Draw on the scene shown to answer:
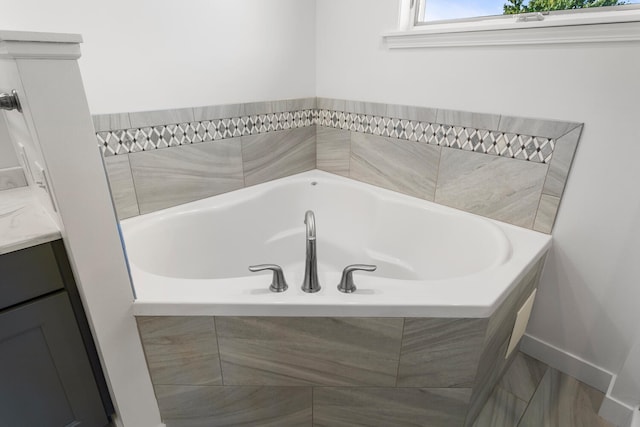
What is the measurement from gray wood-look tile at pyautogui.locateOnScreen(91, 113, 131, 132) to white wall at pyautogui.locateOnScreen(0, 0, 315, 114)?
0.03 meters

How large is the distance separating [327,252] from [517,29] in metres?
1.43

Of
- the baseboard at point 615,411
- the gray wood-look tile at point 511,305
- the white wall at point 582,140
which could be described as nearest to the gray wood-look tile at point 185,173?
the white wall at point 582,140

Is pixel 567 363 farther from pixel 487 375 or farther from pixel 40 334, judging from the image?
pixel 40 334

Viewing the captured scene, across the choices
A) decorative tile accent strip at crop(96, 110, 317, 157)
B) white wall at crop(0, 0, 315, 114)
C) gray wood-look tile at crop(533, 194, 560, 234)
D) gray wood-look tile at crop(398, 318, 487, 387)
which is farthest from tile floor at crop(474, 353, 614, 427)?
white wall at crop(0, 0, 315, 114)

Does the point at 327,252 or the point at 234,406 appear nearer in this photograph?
the point at 234,406

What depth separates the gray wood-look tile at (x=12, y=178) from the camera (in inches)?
52.2

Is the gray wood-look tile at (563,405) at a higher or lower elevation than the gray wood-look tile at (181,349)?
lower

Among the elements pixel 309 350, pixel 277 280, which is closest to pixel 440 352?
pixel 309 350

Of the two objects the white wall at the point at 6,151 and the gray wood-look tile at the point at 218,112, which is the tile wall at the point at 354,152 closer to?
the gray wood-look tile at the point at 218,112

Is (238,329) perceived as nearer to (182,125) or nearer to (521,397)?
(182,125)

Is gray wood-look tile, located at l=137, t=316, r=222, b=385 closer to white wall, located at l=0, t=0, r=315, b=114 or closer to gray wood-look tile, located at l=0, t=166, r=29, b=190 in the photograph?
gray wood-look tile, located at l=0, t=166, r=29, b=190

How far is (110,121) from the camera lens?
1.47 meters

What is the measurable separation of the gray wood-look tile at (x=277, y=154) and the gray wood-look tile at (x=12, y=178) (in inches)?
37.9

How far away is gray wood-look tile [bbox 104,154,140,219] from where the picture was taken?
60.5 inches
